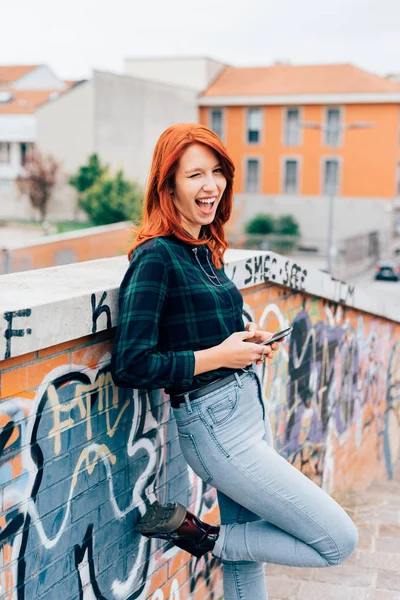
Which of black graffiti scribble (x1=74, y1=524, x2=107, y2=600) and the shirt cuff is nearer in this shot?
the shirt cuff

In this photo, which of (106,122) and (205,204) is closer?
(205,204)

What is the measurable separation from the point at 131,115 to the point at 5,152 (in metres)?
9.49

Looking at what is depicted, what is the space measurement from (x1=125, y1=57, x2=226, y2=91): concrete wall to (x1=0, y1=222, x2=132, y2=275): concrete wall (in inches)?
879

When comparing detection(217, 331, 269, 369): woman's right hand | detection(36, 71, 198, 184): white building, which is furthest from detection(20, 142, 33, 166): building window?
detection(217, 331, 269, 369): woman's right hand

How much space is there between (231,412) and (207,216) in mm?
633

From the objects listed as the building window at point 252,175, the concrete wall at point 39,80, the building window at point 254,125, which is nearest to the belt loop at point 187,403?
the building window at point 254,125

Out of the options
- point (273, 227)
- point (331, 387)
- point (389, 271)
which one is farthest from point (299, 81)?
point (331, 387)

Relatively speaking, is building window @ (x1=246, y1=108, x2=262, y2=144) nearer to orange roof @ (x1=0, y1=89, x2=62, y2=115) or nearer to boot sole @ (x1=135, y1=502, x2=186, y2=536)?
orange roof @ (x1=0, y1=89, x2=62, y2=115)

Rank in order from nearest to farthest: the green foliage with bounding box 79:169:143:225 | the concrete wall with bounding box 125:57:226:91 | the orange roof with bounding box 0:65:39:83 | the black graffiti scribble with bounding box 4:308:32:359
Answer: the black graffiti scribble with bounding box 4:308:32:359 < the green foliage with bounding box 79:169:143:225 < the concrete wall with bounding box 125:57:226:91 < the orange roof with bounding box 0:65:39:83

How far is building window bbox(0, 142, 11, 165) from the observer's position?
4650 centimetres

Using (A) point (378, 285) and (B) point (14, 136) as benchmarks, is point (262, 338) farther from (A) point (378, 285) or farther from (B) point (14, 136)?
(B) point (14, 136)

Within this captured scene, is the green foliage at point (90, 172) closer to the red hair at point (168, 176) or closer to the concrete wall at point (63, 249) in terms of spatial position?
the concrete wall at point (63, 249)

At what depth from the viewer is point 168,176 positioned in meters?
2.42

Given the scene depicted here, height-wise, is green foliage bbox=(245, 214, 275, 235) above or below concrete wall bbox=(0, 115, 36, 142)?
below
